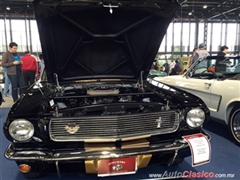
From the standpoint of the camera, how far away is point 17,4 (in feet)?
52.2

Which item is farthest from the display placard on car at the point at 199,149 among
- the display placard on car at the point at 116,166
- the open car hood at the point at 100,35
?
the open car hood at the point at 100,35

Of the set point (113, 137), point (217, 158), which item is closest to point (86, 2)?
point (113, 137)

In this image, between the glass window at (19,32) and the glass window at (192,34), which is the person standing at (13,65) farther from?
the glass window at (192,34)

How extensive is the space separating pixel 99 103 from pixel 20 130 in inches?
28.4

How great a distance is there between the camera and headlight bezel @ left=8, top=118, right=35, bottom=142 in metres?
1.68

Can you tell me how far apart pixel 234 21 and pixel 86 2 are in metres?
23.2

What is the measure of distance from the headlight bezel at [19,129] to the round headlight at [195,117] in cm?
146

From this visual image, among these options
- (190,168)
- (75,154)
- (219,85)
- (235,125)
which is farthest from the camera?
(219,85)

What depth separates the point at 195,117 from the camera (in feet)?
6.68

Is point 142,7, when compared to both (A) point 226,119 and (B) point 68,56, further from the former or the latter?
(A) point 226,119

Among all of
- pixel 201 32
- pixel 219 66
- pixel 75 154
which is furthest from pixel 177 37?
pixel 75 154

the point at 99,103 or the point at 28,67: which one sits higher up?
the point at 28,67

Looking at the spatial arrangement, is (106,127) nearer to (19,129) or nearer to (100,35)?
(19,129)

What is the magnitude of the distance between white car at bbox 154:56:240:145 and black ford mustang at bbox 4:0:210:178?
889mm
